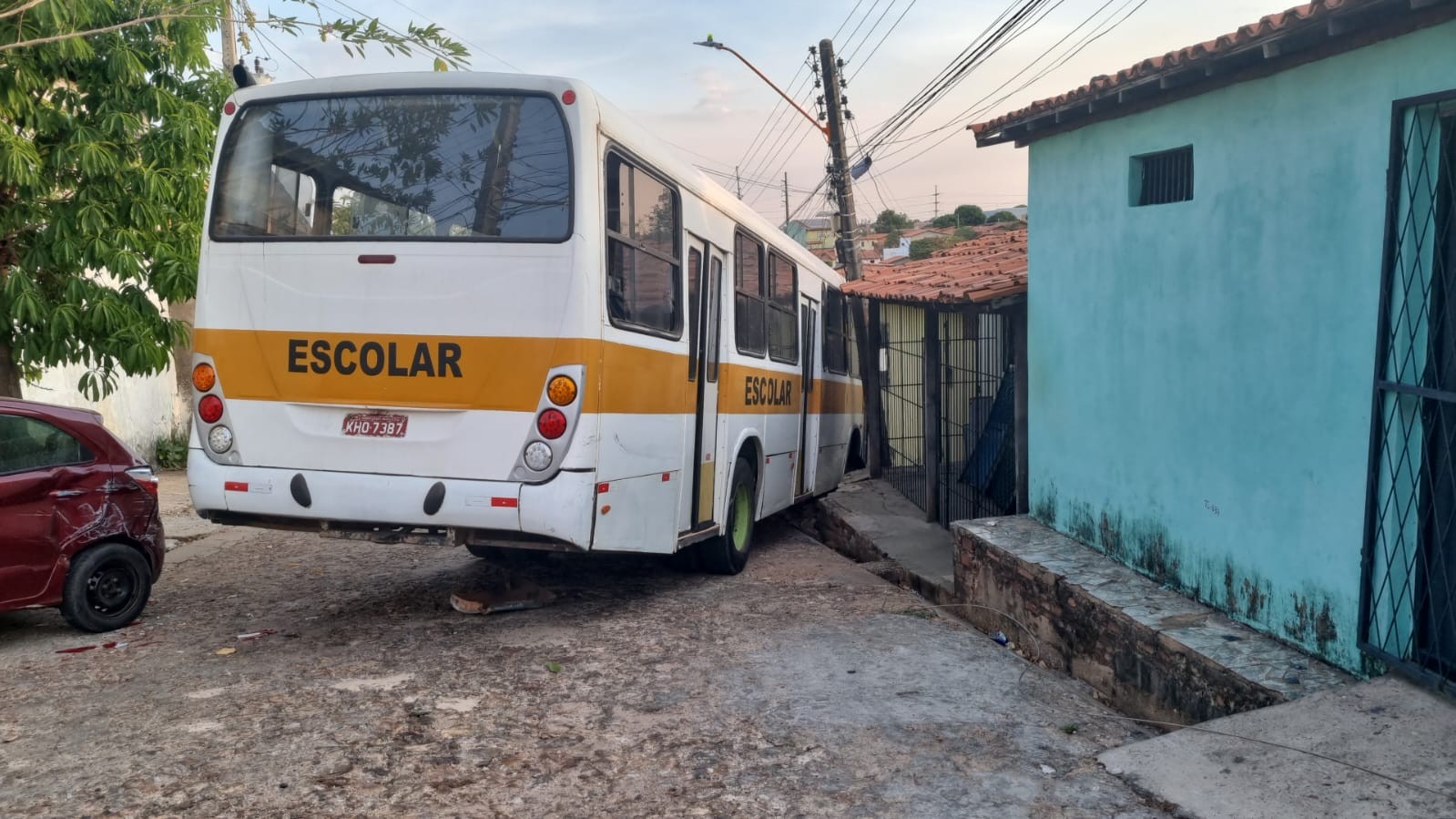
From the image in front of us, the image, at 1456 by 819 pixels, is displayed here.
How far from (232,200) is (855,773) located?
14.7 ft

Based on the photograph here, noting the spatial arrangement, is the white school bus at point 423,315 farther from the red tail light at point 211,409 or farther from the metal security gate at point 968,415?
the metal security gate at point 968,415

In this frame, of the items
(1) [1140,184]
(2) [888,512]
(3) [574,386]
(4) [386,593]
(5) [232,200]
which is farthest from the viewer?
(2) [888,512]

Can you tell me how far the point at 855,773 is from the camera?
14.4ft

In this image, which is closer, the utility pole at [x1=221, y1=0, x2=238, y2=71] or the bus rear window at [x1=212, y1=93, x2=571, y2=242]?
the bus rear window at [x1=212, y1=93, x2=571, y2=242]

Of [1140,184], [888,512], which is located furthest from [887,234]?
[1140,184]

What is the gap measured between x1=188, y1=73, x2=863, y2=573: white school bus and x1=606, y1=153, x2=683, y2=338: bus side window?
27 mm

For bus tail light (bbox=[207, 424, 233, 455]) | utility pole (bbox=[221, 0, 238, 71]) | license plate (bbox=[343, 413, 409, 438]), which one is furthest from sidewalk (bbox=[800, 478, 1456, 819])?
utility pole (bbox=[221, 0, 238, 71])

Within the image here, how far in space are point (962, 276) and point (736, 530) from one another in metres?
3.32

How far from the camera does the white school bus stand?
587 centimetres

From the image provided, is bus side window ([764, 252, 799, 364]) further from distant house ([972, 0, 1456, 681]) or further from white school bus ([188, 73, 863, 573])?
white school bus ([188, 73, 863, 573])

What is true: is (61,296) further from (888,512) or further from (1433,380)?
(1433,380)

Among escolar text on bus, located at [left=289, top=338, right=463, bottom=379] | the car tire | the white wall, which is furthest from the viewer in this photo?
the white wall

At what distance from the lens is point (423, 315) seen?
5.95m

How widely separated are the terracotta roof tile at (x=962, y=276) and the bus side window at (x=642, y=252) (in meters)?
2.81
